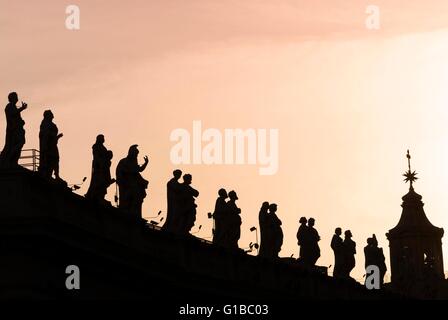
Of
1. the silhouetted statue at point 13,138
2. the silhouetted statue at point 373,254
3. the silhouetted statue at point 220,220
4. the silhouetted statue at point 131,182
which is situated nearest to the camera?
the silhouetted statue at point 13,138

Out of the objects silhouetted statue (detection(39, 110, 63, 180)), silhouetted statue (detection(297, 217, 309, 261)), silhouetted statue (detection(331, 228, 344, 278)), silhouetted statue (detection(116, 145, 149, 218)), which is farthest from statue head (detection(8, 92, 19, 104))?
silhouetted statue (detection(331, 228, 344, 278))

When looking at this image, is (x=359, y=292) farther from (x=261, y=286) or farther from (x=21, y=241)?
(x=21, y=241)

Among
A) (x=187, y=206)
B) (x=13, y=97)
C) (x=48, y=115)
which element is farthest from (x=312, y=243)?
(x=13, y=97)

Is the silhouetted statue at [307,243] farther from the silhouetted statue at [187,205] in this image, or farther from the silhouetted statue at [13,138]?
the silhouetted statue at [13,138]

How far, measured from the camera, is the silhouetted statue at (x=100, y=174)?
182ft

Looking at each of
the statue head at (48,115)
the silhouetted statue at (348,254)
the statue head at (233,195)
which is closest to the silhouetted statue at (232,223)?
the statue head at (233,195)

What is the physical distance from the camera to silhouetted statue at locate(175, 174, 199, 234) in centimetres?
6200

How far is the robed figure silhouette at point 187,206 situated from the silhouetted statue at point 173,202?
0.14 m

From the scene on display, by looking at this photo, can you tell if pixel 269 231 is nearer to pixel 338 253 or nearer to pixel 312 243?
→ pixel 312 243

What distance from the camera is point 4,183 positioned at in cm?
5072

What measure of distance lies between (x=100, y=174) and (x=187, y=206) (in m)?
7.23

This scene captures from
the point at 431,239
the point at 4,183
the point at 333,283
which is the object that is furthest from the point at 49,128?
the point at 431,239

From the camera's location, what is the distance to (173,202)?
6191 cm
